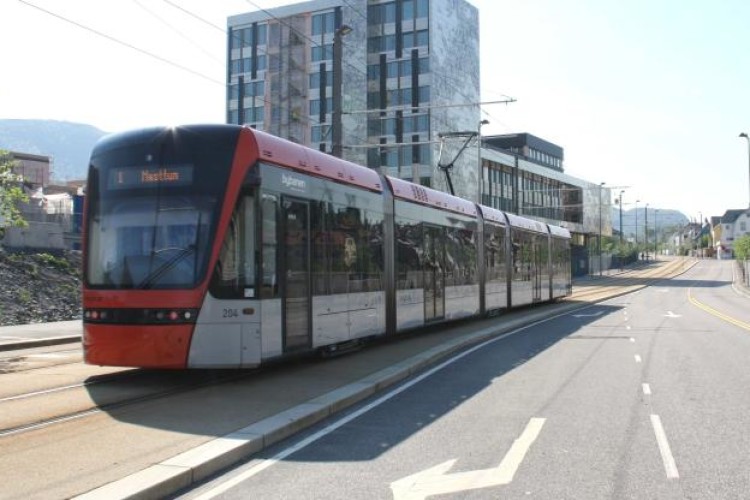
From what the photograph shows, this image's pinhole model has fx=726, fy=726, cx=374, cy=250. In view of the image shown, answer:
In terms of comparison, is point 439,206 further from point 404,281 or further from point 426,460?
point 426,460

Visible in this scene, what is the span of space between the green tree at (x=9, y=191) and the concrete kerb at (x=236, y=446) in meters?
9.25

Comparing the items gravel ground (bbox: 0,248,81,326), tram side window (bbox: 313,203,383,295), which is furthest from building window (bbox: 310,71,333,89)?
tram side window (bbox: 313,203,383,295)

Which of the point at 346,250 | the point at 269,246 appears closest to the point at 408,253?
the point at 346,250

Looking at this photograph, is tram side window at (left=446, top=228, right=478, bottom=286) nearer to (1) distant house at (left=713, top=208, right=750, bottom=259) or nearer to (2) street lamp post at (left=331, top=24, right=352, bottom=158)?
(2) street lamp post at (left=331, top=24, right=352, bottom=158)

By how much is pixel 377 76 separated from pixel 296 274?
5947 cm

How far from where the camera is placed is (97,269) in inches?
389

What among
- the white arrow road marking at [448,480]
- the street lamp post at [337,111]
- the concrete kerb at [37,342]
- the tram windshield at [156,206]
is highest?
the street lamp post at [337,111]

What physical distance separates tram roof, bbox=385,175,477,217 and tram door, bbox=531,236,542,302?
758 centimetres

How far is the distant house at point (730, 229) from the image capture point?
149 metres

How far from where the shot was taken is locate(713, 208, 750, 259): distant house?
148625 mm

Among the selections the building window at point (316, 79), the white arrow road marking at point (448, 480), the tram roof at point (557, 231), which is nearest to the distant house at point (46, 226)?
the white arrow road marking at point (448, 480)

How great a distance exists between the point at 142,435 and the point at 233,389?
2.87m

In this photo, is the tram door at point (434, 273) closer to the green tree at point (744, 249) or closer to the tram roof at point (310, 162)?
the tram roof at point (310, 162)

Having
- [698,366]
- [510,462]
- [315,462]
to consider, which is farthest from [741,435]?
[698,366]
